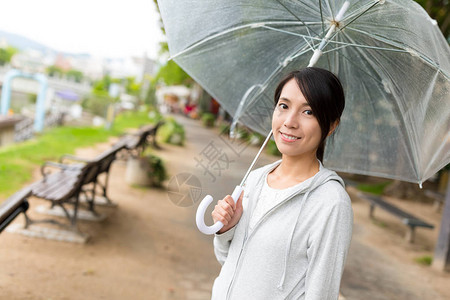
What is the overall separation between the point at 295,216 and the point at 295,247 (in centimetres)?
11

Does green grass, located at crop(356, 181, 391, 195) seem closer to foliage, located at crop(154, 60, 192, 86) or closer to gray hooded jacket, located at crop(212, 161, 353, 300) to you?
foliage, located at crop(154, 60, 192, 86)

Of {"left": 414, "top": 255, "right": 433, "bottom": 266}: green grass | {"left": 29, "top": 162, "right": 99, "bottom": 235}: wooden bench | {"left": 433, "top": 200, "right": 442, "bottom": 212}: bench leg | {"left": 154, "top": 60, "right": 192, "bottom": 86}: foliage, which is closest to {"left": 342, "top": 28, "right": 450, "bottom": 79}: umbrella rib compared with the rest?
{"left": 29, "top": 162, "right": 99, "bottom": 235}: wooden bench

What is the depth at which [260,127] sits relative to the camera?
276 cm

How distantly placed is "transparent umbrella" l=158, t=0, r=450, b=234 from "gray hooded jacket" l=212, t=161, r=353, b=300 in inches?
31.7

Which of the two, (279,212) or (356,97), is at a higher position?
(356,97)

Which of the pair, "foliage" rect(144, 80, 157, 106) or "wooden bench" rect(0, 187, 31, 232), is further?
"foliage" rect(144, 80, 157, 106)

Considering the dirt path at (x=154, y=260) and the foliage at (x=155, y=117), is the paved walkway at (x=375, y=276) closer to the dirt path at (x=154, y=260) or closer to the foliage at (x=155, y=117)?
the dirt path at (x=154, y=260)

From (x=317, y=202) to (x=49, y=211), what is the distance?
524 cm

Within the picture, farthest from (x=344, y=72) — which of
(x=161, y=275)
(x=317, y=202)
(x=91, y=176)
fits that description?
(x=91, y=176)

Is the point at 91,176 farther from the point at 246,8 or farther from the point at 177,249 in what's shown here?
the point at 246,8

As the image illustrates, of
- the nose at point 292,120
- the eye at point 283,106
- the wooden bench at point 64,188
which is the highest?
the eye at point 283,106

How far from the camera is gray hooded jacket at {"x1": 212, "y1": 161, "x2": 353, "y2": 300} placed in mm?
1405

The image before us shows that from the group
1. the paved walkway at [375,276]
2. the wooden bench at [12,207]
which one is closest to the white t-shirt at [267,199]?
the wooden bench at [12,207]

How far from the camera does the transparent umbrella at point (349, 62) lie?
201cm
